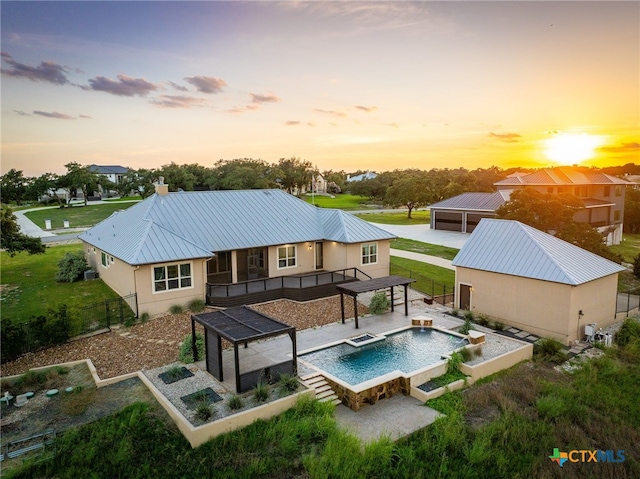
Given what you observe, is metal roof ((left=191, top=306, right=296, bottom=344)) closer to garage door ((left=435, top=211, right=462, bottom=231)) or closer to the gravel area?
the gravel area

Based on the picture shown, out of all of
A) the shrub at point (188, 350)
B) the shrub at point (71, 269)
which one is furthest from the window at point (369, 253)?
the shrub at point (71, 269)

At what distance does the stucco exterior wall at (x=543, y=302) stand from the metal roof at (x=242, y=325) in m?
12.1

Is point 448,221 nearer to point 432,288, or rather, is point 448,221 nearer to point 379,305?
point 432,288

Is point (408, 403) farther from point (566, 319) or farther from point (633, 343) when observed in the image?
point (633, 343)

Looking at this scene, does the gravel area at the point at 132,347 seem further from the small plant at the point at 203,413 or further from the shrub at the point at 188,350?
the small plant at the point at 203,413

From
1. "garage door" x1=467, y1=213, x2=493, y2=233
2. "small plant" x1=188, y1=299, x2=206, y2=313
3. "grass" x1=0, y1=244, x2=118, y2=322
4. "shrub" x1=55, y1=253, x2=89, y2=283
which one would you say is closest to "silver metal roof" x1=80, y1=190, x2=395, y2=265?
"shrub" x1=55, y1=253, x2=89, y2=283

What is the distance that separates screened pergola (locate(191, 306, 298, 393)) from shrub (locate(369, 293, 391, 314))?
26.7 feet

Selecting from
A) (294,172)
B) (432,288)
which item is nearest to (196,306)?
(432,288)

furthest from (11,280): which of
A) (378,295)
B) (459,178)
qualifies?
(459,178)

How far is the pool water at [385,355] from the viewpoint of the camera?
1609 centimetres

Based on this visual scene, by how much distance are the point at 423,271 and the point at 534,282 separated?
11.5m

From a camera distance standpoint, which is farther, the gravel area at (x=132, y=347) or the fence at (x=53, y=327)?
the fence at (x=53, y=327)

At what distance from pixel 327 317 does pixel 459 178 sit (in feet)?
236

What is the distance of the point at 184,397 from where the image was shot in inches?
540
